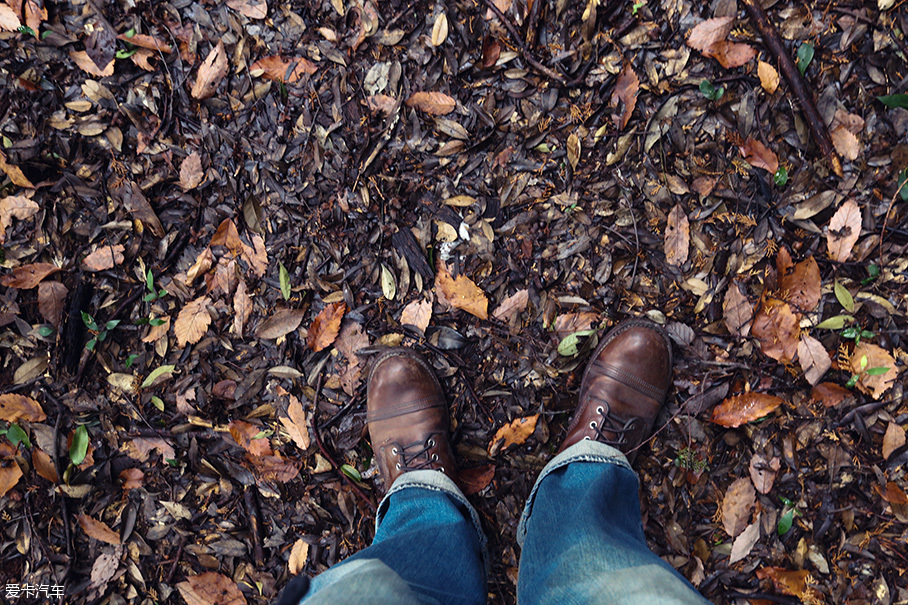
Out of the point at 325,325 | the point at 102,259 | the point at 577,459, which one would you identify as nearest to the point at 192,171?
the point at 102,259

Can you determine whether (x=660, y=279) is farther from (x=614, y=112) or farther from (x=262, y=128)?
(x=262, y=128)

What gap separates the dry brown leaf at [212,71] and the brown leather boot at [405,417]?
1.20 metres

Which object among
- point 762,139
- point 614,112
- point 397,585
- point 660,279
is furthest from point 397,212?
point 762,139

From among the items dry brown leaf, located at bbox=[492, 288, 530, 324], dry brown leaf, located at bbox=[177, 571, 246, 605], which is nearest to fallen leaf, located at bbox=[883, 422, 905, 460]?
dry brown leaf, located at bbox=[492, 288, 530, 324]

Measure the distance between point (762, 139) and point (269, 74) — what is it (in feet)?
5.93

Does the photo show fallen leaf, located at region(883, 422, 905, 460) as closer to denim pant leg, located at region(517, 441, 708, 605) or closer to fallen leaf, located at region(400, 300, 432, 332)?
denim pant leg, located at region(517, 441, 708, 605)

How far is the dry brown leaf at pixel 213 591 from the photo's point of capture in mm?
1831

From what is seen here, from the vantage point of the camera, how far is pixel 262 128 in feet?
5.85

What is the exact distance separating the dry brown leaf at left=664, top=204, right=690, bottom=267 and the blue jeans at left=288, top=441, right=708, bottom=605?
74cm

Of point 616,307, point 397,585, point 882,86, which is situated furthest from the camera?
point 616,307

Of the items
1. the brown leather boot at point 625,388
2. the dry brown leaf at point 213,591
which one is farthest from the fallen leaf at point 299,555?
the brown leather boot at point 625,388

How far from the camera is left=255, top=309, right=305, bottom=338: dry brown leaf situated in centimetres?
179

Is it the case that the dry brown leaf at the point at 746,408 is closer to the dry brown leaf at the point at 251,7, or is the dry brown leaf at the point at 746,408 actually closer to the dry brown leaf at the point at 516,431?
the dry brown leaf at the point at 516,431

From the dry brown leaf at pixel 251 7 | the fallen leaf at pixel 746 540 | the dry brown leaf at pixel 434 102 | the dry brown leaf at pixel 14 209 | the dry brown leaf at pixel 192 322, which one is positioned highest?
the dry brown leaf at pixel 251 7
